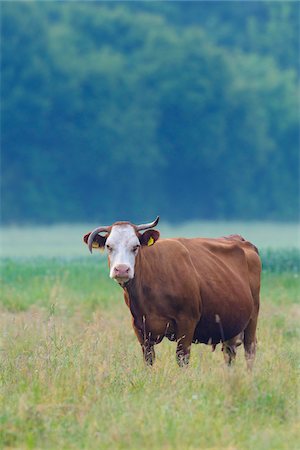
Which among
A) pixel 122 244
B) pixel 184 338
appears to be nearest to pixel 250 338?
pixel 184 338

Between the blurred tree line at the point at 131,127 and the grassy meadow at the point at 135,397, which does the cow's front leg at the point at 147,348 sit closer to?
the grassy meadow at the point at 135,397

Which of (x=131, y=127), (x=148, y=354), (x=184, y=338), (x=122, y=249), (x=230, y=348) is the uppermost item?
(x=131, y=127)

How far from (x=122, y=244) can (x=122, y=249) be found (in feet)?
0.18

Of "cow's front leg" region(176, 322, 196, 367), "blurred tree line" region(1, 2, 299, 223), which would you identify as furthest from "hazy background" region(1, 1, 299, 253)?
"cow's front leg" region(176, 322, 196, 367)

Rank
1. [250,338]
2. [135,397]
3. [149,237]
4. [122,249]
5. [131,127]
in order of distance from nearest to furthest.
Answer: [135,397] → [122,249] → [149,237] → [250,338] → [131,127]

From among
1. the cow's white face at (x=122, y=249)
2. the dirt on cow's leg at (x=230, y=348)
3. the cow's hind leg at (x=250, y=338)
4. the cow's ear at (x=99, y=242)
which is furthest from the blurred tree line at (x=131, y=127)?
the cow's white face at (x=122, y=249)

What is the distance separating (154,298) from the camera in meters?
11.5

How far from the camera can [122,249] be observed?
36.6 ft

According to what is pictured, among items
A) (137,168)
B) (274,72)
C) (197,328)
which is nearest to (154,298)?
(197,328)

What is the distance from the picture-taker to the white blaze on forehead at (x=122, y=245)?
36.5ft

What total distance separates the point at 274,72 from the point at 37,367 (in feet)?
269

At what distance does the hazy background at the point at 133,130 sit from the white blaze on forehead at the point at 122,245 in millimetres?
50788

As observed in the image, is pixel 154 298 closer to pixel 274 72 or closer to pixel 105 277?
pixel 105 277

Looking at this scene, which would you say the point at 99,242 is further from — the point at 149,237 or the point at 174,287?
the point at 174,287
